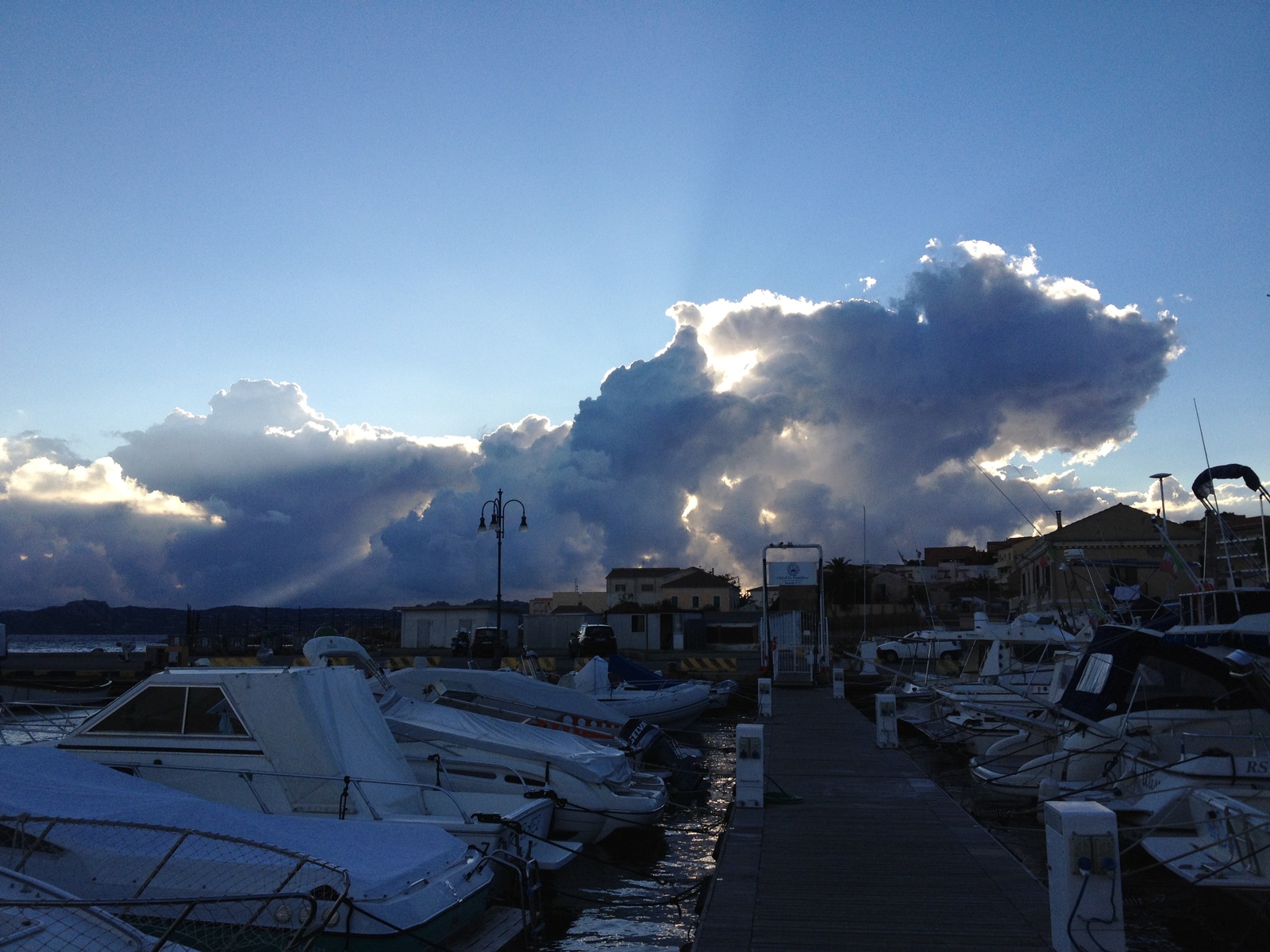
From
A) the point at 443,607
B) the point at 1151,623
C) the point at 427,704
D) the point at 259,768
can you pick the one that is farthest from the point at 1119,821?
the point at 443,607

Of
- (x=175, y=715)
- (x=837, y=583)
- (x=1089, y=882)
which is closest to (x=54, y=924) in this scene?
(x=175, y=715)

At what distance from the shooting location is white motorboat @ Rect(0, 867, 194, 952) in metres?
4.57

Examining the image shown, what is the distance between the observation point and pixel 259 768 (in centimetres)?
953

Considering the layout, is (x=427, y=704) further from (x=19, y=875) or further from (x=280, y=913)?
(x=19, y=875)

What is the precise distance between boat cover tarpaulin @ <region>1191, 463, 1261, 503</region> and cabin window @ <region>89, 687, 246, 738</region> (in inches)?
619

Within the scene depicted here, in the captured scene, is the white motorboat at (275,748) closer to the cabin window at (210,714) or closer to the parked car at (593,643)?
the cabin window at (210,714)

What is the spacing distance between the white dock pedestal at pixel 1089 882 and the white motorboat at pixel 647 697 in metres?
15.1

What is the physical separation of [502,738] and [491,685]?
392cm

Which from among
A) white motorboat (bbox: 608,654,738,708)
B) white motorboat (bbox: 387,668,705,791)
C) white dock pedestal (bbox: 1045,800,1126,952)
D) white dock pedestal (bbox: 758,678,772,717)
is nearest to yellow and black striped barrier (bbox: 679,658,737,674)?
white motorboat (bbox: 608,654,738,708)

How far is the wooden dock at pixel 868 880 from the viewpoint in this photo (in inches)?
302

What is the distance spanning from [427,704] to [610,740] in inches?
168

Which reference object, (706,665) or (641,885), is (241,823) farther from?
(706,665)

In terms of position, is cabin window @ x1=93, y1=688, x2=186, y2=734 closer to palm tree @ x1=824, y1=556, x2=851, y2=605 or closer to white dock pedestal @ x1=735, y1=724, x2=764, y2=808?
white dock pedestal @ x1=735, y1=724, x2=764, y2=808

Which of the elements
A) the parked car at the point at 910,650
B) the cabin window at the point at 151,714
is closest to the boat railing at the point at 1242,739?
the cabin window at the point at 151,714
